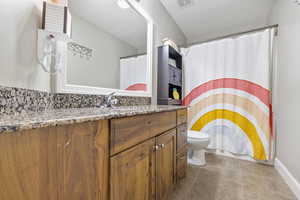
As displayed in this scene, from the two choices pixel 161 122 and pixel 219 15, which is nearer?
pixel 161 122

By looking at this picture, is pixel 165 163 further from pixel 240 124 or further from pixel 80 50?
pixel 240 124

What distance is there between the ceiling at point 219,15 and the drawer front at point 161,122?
1.81m

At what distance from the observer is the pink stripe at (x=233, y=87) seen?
1953mm

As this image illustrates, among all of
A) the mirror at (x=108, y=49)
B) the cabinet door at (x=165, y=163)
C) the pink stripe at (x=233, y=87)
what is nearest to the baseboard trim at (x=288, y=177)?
the pink stripe at (x=233, y=87)

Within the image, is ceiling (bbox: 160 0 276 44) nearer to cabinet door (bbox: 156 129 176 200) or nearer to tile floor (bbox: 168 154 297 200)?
cabinet door (bbox: 156 129 176 200)

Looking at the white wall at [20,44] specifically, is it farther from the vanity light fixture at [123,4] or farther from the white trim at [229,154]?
the white trim at [229,154]

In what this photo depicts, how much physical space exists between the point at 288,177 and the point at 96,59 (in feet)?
7.32

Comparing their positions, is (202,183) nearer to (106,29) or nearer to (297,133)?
(297,133)

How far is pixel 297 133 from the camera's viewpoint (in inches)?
53.1

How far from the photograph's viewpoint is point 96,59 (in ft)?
3.86

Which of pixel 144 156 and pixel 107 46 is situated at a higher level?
pixel 107 46

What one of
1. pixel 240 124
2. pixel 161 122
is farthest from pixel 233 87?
pixel 161 122

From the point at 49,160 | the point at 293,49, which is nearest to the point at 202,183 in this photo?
the point at 49,160

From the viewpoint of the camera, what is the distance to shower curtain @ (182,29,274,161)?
1.94 metres
